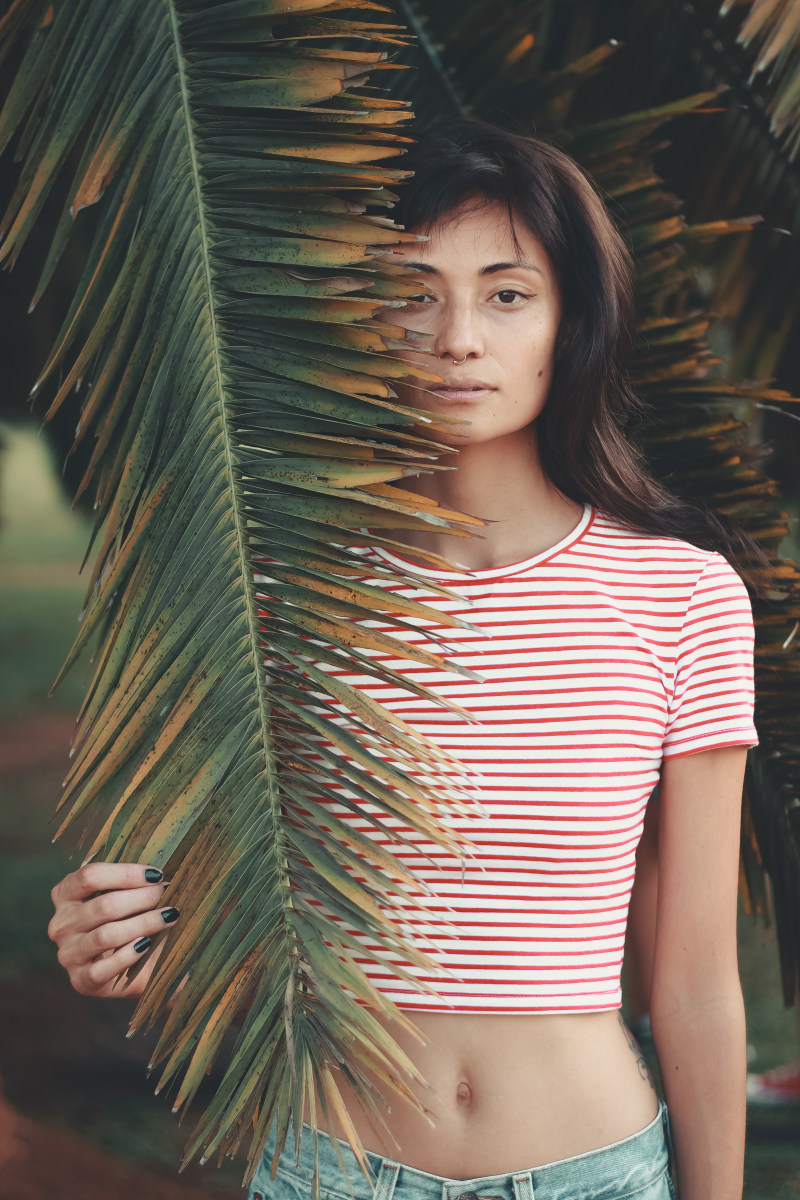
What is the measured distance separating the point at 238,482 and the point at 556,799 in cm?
46

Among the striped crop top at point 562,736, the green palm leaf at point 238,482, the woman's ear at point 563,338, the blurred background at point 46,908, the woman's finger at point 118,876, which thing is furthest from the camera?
the blurred background at point 46,908

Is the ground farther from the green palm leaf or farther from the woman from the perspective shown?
the green palm leaf

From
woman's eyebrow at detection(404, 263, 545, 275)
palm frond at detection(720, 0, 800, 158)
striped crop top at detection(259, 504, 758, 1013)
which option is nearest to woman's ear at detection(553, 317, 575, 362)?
woman's eyebrow at detection(404, 263, 545, 275)

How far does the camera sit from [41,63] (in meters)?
0.91

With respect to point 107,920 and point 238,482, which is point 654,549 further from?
point 107,920

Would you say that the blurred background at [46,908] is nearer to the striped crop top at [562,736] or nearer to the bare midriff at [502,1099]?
the striped crop top at [562,736]

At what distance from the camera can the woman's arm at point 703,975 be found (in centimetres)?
104

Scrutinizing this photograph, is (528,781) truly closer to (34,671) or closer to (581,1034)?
(581,1034)

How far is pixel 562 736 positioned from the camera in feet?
3.43

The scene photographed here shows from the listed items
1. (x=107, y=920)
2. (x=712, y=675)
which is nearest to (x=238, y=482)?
(x=107, y=920)

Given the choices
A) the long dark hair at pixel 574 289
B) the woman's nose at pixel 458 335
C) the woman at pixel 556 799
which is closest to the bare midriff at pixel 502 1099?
the woman at pixel 556 799

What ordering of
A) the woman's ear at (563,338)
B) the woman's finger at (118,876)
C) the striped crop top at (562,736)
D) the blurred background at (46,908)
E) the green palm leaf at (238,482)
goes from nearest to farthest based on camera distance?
1. the green palm leaf at (238,482)
2. the woman's finger at (118,876)
3. the striped crop top at (562,736)
4. the woman's ear at (563,338)
5. the blurred background at (46,908)

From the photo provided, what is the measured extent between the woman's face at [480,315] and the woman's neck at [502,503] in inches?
3.5

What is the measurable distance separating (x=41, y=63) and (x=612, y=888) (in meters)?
0.96
